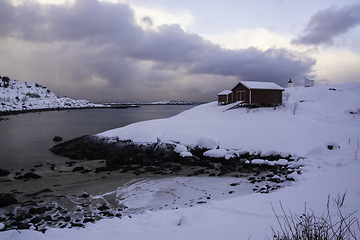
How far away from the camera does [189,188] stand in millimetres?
9922

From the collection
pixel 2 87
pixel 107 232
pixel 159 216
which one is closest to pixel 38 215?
pixel 107 232

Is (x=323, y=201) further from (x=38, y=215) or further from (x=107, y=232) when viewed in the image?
(x=38, y=215)

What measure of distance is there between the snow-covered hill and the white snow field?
302ft

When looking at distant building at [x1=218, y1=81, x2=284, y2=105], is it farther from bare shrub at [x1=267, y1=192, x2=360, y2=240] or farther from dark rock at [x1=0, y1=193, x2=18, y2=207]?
dark rock at [x1=0, y1=193, x2=18, y2=207]

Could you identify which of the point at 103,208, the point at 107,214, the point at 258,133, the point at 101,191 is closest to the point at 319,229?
the point at 107,214

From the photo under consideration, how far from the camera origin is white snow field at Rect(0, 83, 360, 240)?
5116 mm

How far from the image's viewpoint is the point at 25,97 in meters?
106

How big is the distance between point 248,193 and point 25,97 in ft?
419

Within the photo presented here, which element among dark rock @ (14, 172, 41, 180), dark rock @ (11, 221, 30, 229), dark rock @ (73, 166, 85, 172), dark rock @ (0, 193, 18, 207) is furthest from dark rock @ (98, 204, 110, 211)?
dark rock @ (14, 172, 41, 180)

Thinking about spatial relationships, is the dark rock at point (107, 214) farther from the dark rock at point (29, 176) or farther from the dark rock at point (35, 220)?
the dark rock at point (29, 176)

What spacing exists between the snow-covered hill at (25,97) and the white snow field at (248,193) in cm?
9204

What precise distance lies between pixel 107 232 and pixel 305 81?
5427 cm

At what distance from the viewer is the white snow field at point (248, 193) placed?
5116 mm

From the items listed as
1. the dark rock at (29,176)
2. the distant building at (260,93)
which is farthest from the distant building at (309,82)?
the dark rock at (29,176)
